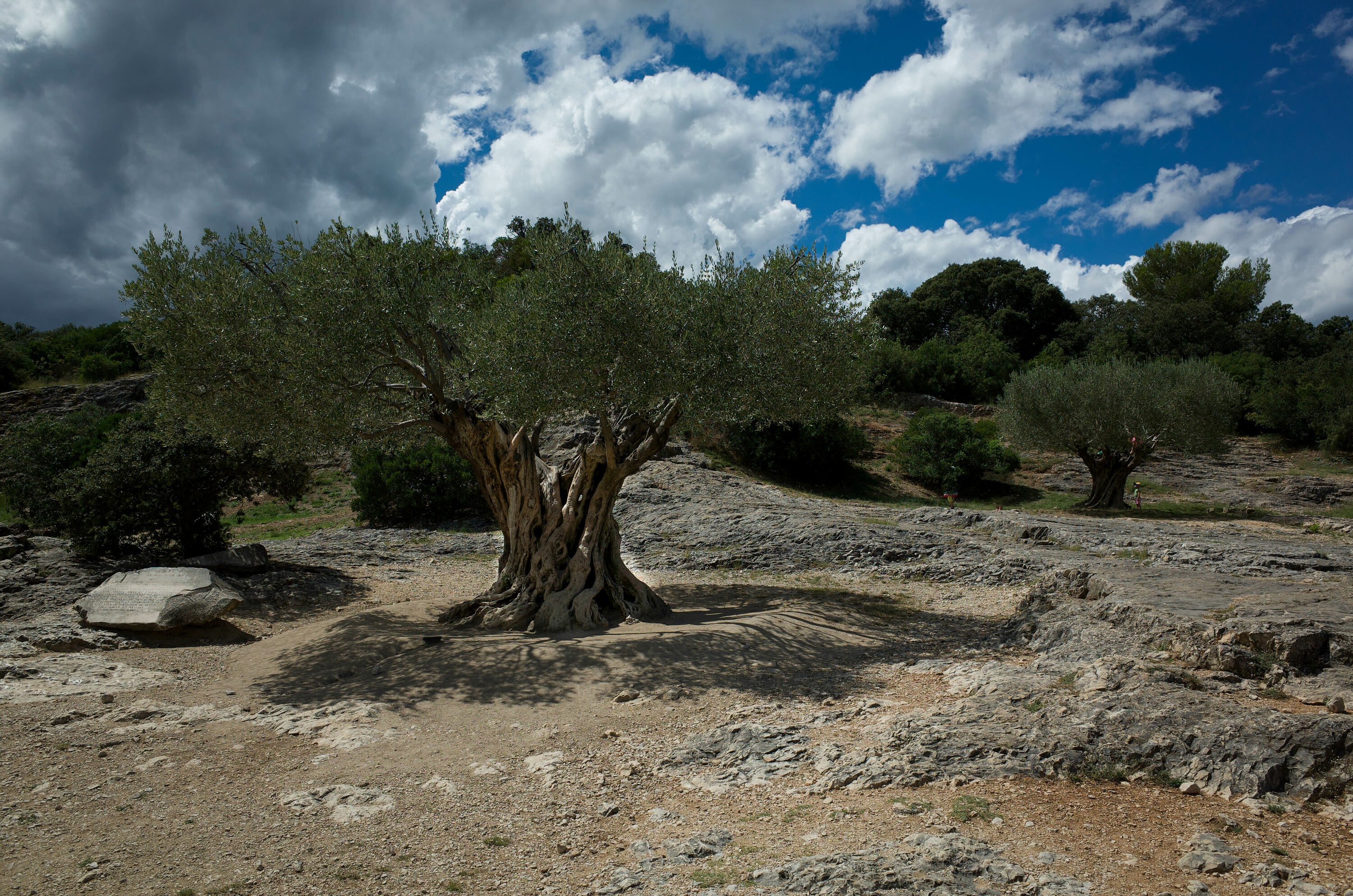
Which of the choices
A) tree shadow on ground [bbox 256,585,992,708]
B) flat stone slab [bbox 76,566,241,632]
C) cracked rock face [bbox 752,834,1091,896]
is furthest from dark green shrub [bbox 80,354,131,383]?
cracked rock face [bbox 752,834,1091,896]

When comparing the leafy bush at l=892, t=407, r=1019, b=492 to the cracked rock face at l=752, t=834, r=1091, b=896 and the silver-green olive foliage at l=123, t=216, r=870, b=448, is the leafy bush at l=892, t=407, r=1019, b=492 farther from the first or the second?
the cracked rock face at l=752, t=834, r=1091, b=896

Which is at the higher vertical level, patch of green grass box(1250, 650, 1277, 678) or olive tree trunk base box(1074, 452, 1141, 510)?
olive tree trunk base box(1074, 452, 1141, 510)

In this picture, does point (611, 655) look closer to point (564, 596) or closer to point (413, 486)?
point (564, 596)

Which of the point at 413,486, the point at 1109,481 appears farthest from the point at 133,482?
the point at 1109,481

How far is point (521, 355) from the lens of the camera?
9578 millimetres

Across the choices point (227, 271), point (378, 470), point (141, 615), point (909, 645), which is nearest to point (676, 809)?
point (909, 645)

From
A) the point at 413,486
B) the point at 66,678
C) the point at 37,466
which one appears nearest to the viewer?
the point at 66,678

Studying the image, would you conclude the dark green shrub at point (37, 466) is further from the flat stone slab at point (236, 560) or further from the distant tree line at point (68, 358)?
the distant tree line at point (68, 358)

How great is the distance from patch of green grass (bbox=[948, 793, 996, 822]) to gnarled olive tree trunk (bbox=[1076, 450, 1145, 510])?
26382 millimetres

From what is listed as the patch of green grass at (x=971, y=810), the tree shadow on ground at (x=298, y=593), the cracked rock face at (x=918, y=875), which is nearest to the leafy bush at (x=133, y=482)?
the tree shadow on ground at (x=298, y=593)

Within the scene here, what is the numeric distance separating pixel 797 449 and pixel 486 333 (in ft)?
74.8

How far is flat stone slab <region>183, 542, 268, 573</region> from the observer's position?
12812 mm

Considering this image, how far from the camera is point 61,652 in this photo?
9.24 metres

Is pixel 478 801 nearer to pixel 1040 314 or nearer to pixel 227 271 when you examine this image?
pixel 227 271
